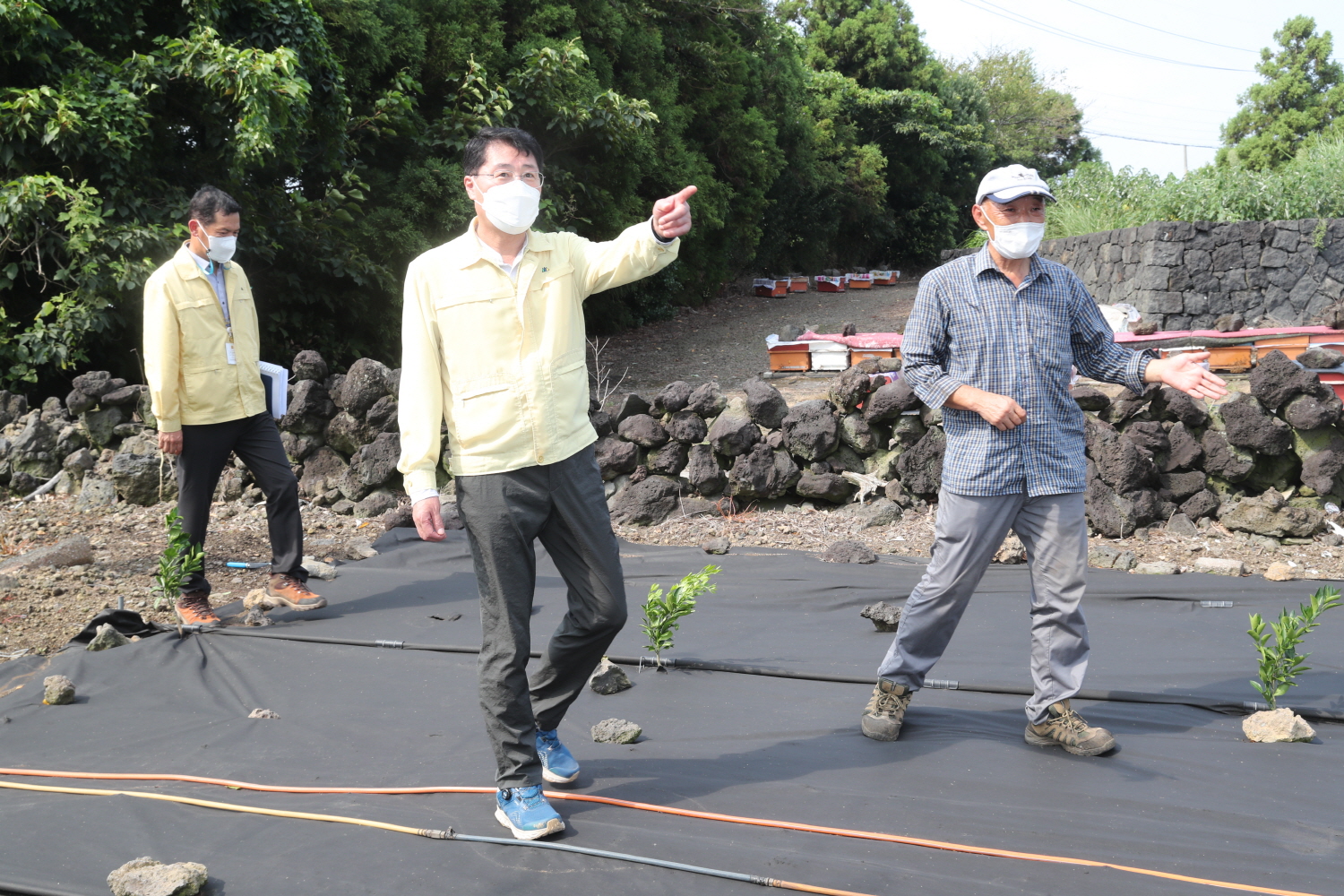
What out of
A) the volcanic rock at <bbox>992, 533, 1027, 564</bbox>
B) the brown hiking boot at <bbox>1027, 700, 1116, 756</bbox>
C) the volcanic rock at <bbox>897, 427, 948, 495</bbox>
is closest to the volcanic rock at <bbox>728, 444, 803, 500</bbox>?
the volcanic rock at <bbox>897, 427, 948, 495</bbox>

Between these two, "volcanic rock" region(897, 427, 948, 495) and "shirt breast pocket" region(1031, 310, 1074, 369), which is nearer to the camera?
"shirt breast pocket" region(1031, 310, 1074, 369)

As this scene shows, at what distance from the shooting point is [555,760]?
8.70ft

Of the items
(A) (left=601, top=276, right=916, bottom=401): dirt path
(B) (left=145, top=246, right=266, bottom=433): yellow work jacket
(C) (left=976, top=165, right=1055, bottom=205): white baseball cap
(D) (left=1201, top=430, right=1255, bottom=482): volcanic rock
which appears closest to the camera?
(C) (left=976, top=165, right=1055, bottom=205): white baseball cap

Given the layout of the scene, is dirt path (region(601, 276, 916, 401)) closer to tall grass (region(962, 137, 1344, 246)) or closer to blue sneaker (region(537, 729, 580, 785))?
tall grass (region(962, 137, 1344, 246))

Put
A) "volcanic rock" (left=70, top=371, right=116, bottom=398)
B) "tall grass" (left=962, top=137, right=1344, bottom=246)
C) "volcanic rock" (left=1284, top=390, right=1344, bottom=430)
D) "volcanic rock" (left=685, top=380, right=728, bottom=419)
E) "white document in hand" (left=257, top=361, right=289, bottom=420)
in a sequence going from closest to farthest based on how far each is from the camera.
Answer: "white document in hand" (left=257, top=361, right=289, bottom=420) → "volcanic rock" (left=1284, top=390, right=1344, bottom=430) → "volcanic rock" (left=685, top=380, right=728, bottom=419) → "volcanic rock" (left=70, top=371, right=116, bottom=398) → "tall grass" (left=962, top=137, right=1344, bottom=246)

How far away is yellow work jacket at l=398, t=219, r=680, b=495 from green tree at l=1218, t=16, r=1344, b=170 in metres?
27.2

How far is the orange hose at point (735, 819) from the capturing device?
6.96 feet

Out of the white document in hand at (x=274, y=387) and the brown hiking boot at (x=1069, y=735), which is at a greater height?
the white document in hand at (x=274, y=387)

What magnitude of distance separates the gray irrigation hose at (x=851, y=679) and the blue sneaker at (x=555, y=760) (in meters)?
1.05

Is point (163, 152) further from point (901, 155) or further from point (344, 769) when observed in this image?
point (901, 155)

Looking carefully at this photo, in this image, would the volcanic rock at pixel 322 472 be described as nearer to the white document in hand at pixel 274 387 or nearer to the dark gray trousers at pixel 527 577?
the white document in hand at pixel 274 387

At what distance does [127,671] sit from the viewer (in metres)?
3.81

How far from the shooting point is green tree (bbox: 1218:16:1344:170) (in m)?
25.0

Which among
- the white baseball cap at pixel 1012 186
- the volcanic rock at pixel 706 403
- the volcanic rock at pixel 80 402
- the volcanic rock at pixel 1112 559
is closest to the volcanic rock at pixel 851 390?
the volcanic rock at pixel 706 403
